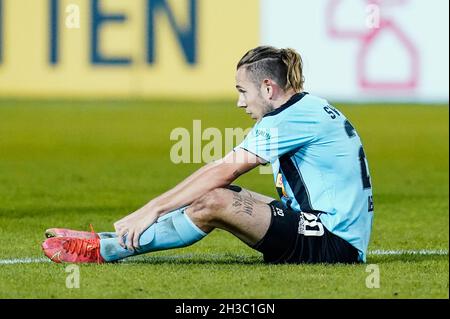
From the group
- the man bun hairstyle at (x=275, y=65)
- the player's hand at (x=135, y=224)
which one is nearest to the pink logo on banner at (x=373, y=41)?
the man bun hairstyle at (x=275, y=65)

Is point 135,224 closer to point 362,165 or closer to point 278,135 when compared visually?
point 278,135

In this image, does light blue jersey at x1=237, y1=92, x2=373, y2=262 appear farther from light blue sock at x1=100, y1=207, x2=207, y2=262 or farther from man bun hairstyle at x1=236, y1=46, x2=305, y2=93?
light blue sock at x1=100, y1=207, x2=207, y2=262

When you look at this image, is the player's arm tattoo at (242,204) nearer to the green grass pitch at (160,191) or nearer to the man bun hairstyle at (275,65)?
the green grass pitch at (160,191)

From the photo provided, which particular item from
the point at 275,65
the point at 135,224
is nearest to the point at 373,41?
the point at 275,65

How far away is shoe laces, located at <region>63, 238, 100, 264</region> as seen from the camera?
287 inches

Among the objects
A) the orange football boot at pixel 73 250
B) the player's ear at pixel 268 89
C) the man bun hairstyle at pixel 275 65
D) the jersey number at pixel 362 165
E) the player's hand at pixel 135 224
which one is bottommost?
the orange football boot at pixel 73 250

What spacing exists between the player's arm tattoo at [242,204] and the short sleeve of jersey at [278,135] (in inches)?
9.9

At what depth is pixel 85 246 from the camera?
7.28 metres

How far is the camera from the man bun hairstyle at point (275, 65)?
23.5 feet

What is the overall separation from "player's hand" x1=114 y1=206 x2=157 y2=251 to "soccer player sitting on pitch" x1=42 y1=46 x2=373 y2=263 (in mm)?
75

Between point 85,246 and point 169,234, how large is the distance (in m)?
0.52

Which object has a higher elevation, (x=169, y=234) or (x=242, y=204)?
(x=242, y=204)

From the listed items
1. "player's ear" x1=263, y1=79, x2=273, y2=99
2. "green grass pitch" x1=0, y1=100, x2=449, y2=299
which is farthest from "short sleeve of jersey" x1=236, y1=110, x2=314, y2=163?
"green grass pitch" x1=0, y1=100, x2=449, y2=299

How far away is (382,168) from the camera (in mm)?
15258
